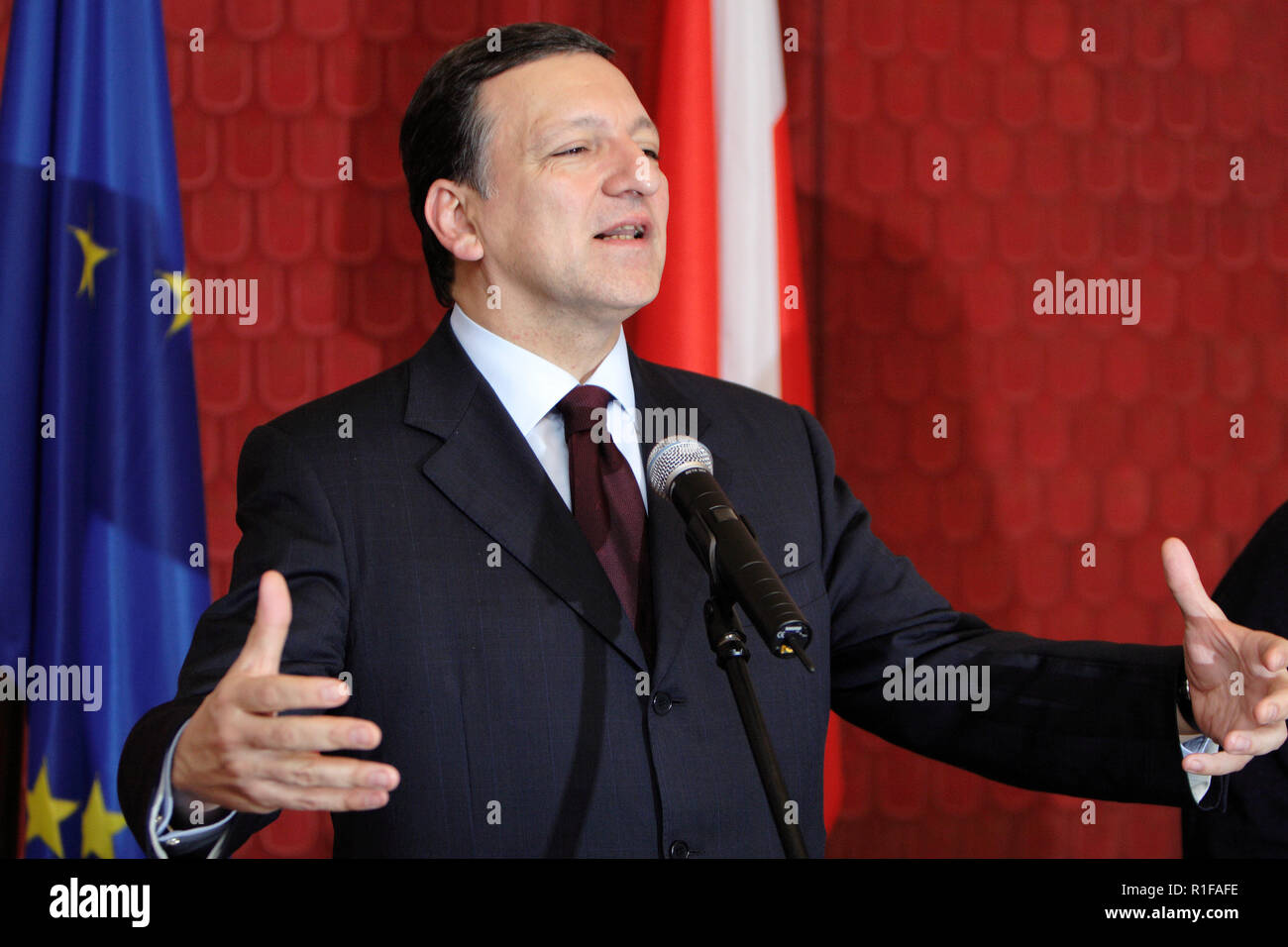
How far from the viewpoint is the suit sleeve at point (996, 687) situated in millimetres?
1368

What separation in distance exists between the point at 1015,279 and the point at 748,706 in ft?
7.23

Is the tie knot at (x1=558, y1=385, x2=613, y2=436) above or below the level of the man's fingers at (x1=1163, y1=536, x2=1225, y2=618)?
above

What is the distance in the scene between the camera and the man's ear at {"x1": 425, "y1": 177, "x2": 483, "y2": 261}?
5.60ft

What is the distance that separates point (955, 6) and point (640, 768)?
7.44ft

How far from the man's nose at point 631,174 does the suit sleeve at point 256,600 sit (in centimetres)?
55

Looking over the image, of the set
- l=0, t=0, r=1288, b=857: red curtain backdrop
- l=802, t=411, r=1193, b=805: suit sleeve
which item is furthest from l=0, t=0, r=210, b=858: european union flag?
l=802, t=411, r=1193, b=805: suit sleeve

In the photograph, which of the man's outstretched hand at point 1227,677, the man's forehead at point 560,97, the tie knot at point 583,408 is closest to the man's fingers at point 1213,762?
the man's outstretched hand at point 1227,677

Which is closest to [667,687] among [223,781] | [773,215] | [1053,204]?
[223,781]

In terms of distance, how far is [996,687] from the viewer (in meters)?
1.49

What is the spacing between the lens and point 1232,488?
291cm

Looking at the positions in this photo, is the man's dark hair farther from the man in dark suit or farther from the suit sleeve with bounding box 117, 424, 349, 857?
the suit sleeve with bounding box 117, 424, 349, 857

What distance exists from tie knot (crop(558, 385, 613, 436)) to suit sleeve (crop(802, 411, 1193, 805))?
354 millimetres

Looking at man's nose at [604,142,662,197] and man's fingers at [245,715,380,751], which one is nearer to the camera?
man's fingers at [245,715,380,751]

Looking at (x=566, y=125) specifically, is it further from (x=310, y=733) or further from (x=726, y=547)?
(x=310, y=733)
